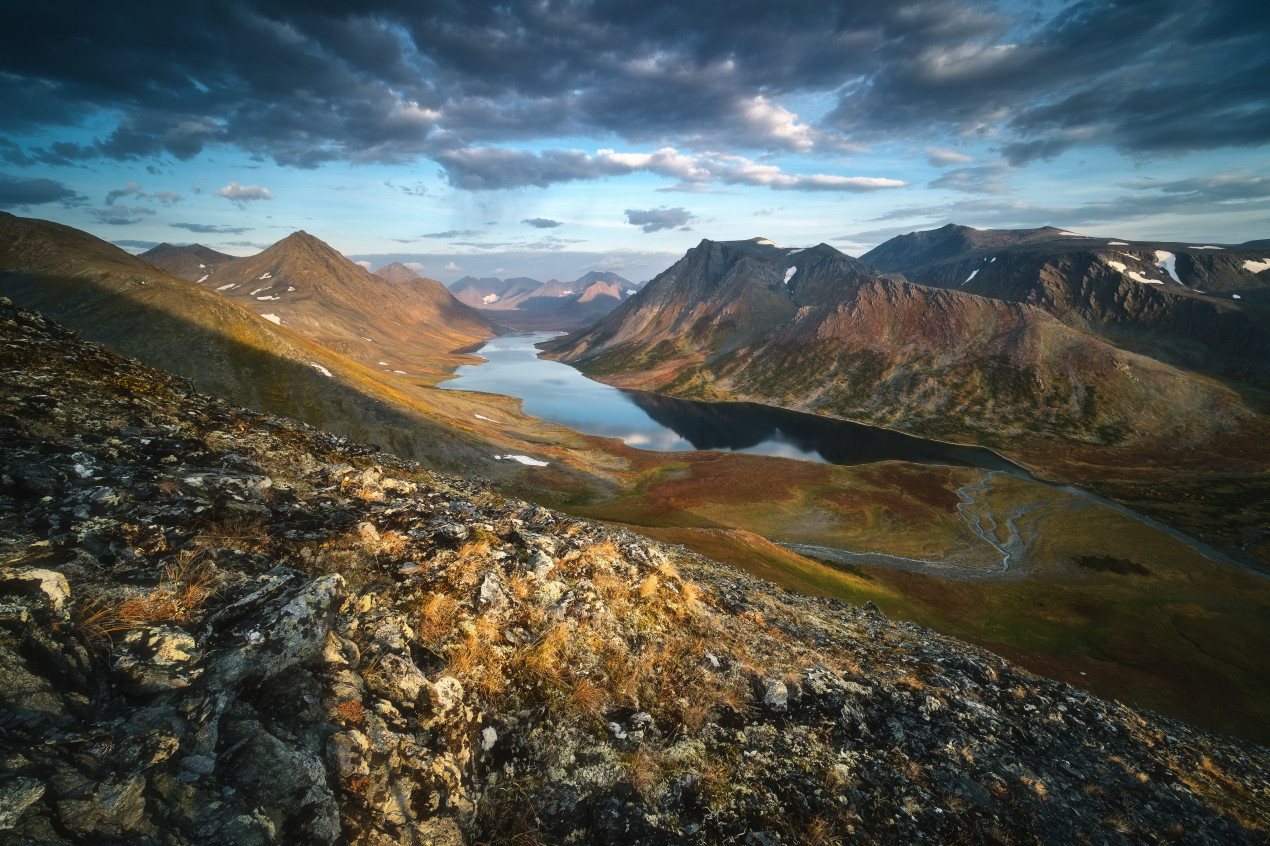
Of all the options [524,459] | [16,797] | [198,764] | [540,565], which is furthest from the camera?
[524,459]

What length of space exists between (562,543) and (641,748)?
6.82m

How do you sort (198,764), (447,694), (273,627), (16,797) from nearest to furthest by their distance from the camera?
(16,797) → (198,764) → (273,627) → (447,694)

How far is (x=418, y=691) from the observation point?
8.41 meters

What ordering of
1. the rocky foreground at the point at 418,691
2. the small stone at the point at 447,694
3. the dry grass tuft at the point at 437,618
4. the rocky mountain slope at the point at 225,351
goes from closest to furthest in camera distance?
the rocky foreground at the point at 418,691 < the small stone at the point at 447,694 < the dry grass tuft at the point at 437,618 < the rocky mountain slope at the point at 225,351

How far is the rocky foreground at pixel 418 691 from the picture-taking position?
5723 millimetres

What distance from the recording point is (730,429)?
488ft

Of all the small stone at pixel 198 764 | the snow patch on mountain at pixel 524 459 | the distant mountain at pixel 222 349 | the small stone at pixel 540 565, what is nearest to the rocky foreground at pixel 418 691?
the small stone at pixel 198 764

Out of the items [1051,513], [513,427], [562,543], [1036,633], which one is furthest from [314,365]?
[1051,513]

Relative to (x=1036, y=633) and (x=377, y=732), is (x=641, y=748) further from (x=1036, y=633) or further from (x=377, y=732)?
(x=1036, y=633)

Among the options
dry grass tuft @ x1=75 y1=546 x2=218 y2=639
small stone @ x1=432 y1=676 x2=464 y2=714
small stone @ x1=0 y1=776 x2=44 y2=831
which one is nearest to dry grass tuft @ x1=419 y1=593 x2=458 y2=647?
small stone @ x1=432 y1=676 x2=464 y2=714

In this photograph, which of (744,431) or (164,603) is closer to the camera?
(164,603)

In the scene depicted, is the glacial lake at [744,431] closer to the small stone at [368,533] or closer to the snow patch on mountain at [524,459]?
the snow patch on mountain at [524,459]

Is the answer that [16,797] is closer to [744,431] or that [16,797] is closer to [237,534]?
[237,534]

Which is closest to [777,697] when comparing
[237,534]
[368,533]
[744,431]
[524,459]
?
[368,533]
